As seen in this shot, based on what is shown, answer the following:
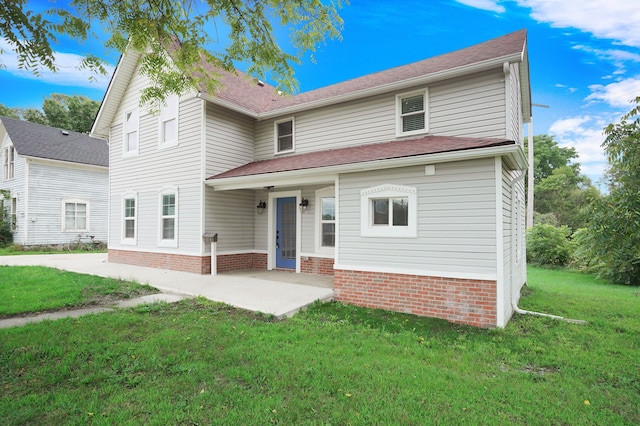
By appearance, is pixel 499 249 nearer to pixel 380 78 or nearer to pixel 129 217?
pixel 380 78

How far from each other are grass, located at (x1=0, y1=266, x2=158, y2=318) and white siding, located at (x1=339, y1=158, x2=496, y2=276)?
537 cm

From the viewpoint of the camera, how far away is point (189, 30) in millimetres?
5688

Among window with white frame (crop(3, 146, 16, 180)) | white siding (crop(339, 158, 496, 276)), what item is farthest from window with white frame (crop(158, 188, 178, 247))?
window with white frame (crop(3, 146, 16, 180))

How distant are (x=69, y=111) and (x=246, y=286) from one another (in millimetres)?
36248

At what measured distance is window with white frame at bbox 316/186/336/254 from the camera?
9914 mm

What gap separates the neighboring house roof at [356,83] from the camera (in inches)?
303

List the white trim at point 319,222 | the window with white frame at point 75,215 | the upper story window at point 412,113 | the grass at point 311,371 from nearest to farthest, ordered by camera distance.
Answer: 1. the grass at point 311,371
2. the upper story window at point 412,113
3. the white trim at point 319,222
4. the window with white frame at point 75,215

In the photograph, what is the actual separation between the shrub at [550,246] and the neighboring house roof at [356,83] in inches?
317

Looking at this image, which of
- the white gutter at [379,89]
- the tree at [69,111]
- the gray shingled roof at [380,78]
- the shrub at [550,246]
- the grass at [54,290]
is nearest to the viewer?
the grass at [54,290]

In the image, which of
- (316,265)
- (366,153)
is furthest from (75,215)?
(366,153)

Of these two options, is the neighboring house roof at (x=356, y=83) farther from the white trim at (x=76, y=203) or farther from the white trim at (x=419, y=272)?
the white trim at (x=76, y=203)

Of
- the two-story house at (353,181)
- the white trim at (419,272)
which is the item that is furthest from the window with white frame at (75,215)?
the white trim at (419,272)

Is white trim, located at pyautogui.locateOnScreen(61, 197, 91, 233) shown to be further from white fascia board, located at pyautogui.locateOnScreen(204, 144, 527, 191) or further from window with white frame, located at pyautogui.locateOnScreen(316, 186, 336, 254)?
window with white frame, located at pyautogui.locateOnScreen(316, 186, 336, 254)

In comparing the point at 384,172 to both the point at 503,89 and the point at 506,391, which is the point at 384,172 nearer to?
the point at 503,89
